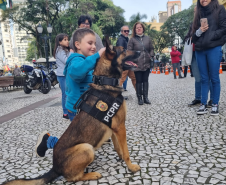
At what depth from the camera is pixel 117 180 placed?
2.04 metres

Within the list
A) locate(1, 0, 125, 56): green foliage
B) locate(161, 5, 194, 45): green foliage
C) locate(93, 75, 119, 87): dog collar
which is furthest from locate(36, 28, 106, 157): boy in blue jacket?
locate(161, 5, 194, 45): green foliage

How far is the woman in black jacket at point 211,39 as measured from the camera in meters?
3.78

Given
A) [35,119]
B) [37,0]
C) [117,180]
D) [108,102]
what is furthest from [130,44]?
[37,0]

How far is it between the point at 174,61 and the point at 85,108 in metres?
12.0

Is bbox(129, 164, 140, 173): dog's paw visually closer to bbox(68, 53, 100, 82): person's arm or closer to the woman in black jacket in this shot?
bbox(68, 53, 100, 82): person's arm

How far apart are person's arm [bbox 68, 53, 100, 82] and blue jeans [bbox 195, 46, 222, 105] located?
110 inches

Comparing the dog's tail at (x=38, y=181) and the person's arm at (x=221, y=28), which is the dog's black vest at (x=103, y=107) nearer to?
the dog's tail at (x=38, y=181)

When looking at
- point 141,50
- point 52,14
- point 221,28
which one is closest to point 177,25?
point 52,14

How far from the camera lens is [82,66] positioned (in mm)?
2172

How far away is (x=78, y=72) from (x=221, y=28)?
3.10 meters

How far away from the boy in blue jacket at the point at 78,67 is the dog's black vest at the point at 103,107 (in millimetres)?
310

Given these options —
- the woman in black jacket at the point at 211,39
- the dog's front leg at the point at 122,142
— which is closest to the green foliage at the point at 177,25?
the woman in black jacket at the point at 211,39

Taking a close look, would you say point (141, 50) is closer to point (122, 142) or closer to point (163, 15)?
point (122, 142)

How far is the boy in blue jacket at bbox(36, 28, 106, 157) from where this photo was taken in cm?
219
